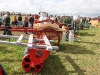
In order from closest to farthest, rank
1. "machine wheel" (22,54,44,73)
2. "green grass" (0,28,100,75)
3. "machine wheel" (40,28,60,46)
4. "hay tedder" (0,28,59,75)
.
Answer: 1. "hay tedder" (0,28,59,75)
2. "machine wheel" (22,54,44,73)
3. "green grass" (0,28,100,75)
4. "machine wheel" (40,28,60,46)

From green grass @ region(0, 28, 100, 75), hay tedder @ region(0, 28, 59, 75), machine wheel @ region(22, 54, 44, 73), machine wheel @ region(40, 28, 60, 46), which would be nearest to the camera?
hay tedder @ region(0, 28, 59, 75)

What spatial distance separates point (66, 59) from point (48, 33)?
205 cm

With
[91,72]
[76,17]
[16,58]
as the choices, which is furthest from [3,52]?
[76,17]

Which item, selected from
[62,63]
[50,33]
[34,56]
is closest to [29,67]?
[34,56]

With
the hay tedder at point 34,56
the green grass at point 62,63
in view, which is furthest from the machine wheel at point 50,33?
the hay tedder at point 34,56

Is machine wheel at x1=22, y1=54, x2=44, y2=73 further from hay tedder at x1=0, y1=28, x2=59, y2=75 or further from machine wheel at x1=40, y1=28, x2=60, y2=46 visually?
machine wheel at x1=40, y1=28, x2=60, y2=46

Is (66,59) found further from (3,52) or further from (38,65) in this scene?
(3,52)

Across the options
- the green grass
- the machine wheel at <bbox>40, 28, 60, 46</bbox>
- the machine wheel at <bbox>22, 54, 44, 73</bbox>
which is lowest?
the green grass

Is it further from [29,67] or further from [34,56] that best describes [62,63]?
[34,56]

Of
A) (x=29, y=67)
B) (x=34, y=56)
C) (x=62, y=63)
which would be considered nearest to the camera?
(x=34, y=56)

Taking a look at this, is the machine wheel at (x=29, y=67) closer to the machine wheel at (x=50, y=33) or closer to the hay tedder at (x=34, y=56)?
the hay tedder at (x=34, y=56)

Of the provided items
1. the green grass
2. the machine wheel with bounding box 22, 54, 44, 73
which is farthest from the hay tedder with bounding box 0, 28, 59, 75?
the green grass

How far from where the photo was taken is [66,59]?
9.07 metres

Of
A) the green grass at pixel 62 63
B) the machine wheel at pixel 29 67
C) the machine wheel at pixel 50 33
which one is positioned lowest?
the green grass at pixel 62 63
